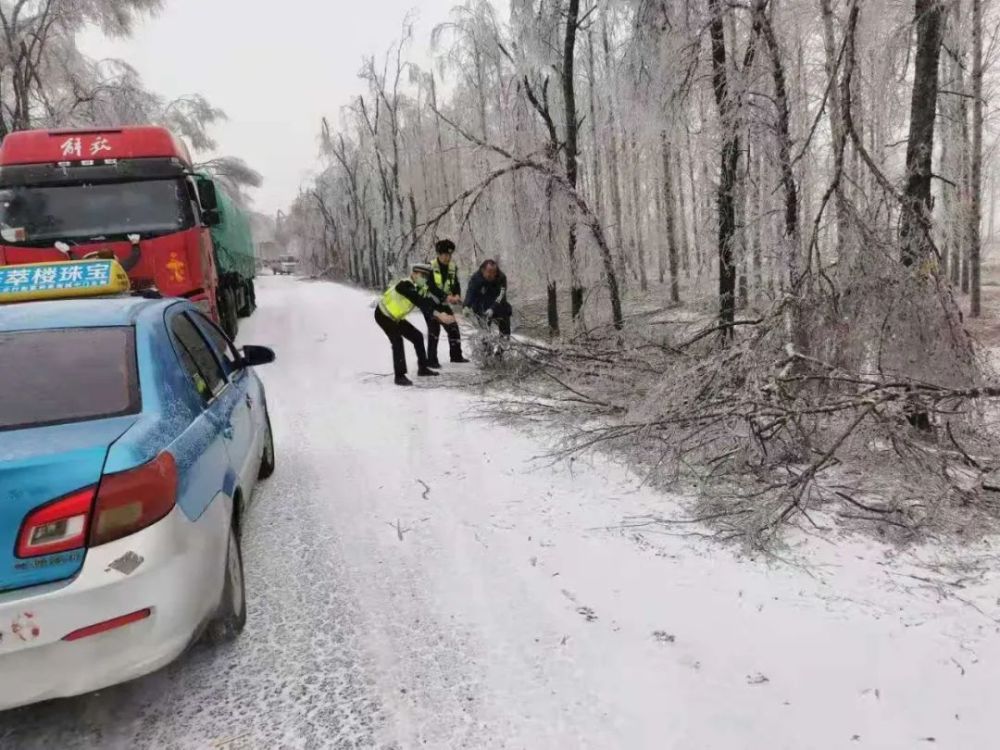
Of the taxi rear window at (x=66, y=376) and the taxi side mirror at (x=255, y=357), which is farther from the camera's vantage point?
the taxi side mirror at (x=255, y=357)

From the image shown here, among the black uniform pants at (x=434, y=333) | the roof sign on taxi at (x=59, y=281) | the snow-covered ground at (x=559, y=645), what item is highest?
the roof sign on taxi at (x=59, y=281)

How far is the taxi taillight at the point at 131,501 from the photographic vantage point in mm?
2139

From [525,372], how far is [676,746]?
19.0 feet

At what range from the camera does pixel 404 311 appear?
816cm

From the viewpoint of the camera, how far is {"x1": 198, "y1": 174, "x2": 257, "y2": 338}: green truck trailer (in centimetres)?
1273

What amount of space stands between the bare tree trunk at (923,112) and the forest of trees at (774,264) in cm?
2

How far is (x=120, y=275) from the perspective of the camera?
17.2ft

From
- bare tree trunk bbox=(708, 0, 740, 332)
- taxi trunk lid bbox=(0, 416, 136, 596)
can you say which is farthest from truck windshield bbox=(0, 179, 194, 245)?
taxi trunk lid bbox=(0, 416, 136, 596)

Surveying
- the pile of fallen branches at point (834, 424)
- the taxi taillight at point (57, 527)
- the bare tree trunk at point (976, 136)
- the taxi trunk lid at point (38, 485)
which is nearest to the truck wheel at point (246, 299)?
the pile of fallen branches at point (834, 424)

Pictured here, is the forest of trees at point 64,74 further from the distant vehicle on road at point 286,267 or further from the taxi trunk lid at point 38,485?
the distant vehicle on road at point 286,267

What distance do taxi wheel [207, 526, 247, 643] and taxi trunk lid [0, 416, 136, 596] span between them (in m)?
0.72

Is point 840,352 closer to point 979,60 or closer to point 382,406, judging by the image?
point 382,406

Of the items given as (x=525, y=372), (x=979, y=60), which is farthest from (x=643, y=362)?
(x=979, y=60)

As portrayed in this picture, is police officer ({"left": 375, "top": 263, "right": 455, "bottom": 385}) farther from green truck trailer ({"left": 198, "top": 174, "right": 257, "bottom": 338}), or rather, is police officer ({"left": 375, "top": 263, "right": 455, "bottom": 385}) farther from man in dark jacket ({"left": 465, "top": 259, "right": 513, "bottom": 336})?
green truck trailer ({"left": 198, "top": 174, "right": 257, "bottom": 338})
